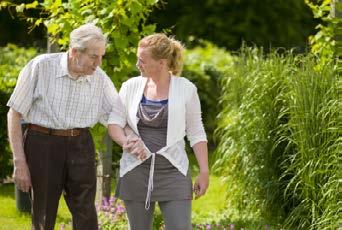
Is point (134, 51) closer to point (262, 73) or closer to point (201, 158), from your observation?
point (262, 73)

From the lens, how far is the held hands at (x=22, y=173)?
4.52m

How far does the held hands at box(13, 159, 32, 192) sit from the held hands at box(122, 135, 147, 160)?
55cm

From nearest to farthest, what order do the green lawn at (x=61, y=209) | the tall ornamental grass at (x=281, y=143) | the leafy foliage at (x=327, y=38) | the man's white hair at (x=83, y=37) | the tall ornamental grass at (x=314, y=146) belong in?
the man's white hair at (x=83, y=37), the tall ornamental grass at (x=314, y=146), the tall ornamental grass at (x=281, y=143), the leafy foliage at (x=327, y=38), the green lawn at (x=61, y=209)

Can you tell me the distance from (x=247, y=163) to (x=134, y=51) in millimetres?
1287

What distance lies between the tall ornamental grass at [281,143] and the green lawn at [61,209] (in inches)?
12.4

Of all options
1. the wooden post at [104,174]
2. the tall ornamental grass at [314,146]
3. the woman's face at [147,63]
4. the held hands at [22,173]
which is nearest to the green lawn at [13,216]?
the wooden post at [104,174]

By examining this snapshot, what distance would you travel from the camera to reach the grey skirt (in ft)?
15.1

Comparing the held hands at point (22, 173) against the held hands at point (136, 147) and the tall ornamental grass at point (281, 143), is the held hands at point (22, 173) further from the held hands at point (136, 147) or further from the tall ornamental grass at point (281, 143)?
the tall ornamental grass at point (281, 143)

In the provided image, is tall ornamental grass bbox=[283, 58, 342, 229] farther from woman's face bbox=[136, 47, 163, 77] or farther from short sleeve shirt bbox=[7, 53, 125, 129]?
short sleeve shirt bbox=[7, 53, 125, 129]

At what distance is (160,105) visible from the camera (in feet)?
15.3

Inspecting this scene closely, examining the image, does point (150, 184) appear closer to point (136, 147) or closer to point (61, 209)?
point (136, 147)

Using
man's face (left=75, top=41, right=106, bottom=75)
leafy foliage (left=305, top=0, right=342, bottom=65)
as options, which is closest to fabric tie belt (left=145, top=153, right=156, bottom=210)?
man's face (left=75, top=41, right=106, bottom=75)

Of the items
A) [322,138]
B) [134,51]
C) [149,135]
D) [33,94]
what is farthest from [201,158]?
[134,51]

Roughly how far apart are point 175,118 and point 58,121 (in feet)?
2.09
